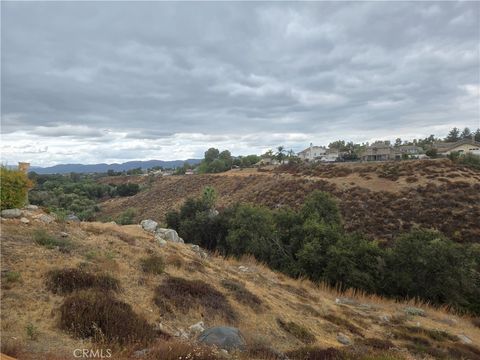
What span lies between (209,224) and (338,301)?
16.8m

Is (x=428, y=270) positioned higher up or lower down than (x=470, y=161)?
lower down

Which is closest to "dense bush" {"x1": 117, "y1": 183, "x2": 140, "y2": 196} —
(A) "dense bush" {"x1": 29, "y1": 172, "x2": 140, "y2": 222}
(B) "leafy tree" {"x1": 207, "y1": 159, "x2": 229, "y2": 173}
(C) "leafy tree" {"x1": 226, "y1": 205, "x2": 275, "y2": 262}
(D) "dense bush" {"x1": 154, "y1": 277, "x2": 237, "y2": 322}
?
(A) "dense bush" {"x1": 29, "y1": 172, "x2": 140, "y2": 222}

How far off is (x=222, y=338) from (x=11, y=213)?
10574 mm

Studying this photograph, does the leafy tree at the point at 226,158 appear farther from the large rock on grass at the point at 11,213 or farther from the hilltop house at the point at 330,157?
the large rock on grass at the point at 11,213

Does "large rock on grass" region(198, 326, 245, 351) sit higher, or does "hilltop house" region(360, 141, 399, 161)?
"hilltop house" region(360, 141, 399, 161)

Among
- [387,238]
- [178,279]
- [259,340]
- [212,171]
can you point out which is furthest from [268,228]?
[212,171]

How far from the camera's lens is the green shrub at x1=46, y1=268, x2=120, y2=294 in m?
8.12

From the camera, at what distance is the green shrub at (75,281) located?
812 centimetres

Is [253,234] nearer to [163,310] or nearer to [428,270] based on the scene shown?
[428,270]

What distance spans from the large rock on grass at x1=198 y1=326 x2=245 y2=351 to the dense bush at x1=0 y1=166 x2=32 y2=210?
35.4 feet

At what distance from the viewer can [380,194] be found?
45562 mm

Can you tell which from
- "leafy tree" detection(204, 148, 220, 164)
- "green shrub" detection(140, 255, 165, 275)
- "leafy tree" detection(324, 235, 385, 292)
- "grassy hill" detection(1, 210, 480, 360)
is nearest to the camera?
"grassy hill" detection(1, 210, 480, 360)

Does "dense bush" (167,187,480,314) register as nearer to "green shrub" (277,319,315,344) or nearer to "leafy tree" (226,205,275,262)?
"leafy tree" (226,205,275,262)

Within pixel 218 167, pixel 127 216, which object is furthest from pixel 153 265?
pixel 218 167
